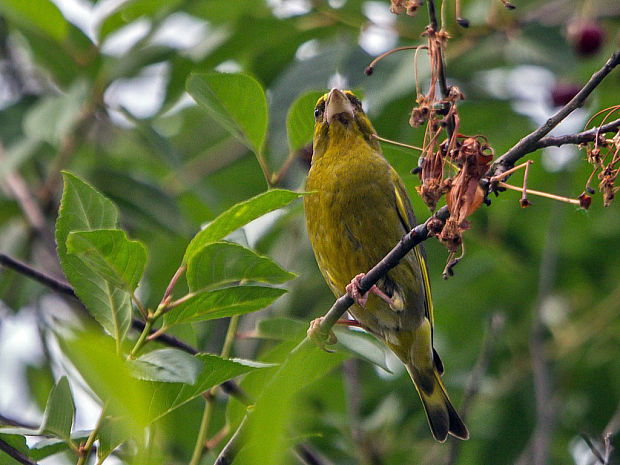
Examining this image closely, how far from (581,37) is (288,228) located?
2222mm

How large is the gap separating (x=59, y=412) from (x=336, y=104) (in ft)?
7.30

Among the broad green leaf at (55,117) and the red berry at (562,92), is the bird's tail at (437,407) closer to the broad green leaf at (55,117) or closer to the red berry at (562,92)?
the red berry at (562,92)

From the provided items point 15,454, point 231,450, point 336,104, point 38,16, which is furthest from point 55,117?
point 231,450

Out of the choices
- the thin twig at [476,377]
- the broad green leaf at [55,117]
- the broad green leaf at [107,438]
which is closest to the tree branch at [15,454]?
the broad green leaf at [107,438]

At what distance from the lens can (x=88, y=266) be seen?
2.22 metres

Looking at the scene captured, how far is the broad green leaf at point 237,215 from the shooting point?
7.10ft

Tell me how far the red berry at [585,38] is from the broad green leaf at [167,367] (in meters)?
3.55

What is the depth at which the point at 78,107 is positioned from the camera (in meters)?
4.07

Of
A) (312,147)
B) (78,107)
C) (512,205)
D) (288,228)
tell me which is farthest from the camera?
(288,228)

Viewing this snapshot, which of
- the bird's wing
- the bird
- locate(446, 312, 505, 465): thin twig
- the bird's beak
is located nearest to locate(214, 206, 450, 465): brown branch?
the bird

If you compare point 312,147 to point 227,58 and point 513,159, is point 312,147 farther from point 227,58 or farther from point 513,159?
point 513,159

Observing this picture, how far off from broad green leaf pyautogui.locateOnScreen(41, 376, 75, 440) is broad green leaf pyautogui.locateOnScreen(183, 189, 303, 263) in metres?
0.51

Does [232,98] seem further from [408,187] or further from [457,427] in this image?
[457,427]

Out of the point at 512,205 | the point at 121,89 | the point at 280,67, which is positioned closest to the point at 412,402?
the point at 512,205
